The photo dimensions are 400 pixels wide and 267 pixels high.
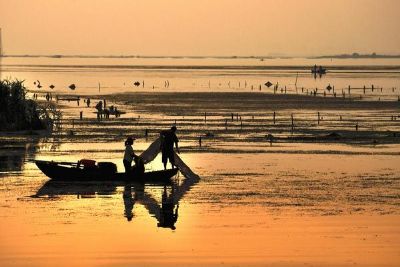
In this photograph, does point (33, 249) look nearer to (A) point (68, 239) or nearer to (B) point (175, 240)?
(A) point (68, 239)

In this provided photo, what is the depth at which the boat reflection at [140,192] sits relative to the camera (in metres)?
33.2

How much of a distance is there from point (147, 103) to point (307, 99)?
20.0 meters

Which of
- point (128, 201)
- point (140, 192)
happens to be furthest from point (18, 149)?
point (128, 201)

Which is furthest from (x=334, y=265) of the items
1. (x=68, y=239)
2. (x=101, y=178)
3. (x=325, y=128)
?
(x=325, y=128)

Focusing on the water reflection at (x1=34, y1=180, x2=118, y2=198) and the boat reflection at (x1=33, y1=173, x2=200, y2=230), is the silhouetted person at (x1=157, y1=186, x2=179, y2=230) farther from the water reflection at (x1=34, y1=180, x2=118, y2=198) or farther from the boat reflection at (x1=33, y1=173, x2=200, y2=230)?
the water reflection at (x1=34, y1=180, x2=118, y2=198)

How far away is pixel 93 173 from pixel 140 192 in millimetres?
Answer: 2667

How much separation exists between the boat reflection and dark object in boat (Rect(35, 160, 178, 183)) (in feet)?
Answer: 0.60

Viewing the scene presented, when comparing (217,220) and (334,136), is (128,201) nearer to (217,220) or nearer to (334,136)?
(217,220)

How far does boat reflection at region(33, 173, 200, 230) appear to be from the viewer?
33.2 metres

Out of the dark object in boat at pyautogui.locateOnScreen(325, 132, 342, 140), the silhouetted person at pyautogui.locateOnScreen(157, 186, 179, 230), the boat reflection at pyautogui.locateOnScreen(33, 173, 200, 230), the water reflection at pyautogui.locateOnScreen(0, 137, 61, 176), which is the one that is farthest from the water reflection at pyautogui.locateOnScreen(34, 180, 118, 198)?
the dark object in boat at pyautogui.locateOnScreen(325, 132, 342, 140)

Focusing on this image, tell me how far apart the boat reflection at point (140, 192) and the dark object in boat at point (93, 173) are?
0.18m

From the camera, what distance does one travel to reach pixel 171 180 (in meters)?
41.8

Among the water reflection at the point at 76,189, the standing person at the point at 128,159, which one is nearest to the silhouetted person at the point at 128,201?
the water reflection at the point at 76,189

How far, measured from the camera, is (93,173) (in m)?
39.9
